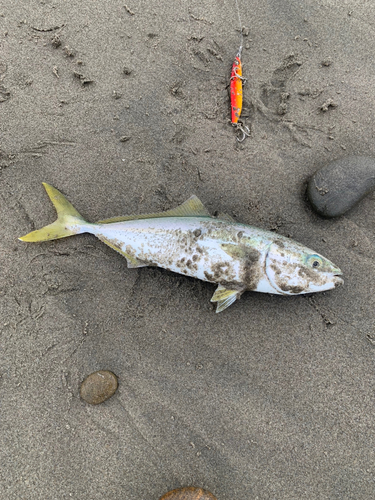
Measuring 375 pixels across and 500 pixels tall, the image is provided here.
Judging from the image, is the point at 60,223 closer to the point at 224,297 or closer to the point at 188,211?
the point at 188,211

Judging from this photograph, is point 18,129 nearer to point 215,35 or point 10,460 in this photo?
point 215,35

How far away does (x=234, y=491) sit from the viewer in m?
2.54

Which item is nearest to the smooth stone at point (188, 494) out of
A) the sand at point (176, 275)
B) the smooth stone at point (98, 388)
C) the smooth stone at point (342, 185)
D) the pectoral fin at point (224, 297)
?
Answer: the sand at point (176, 275)

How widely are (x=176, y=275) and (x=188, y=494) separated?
1.84 m

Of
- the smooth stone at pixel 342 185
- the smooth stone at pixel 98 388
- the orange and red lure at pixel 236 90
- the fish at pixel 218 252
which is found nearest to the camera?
the fish at pixel 218 252

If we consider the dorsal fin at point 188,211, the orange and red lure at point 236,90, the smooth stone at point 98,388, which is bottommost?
the smooth stone at point 98,388

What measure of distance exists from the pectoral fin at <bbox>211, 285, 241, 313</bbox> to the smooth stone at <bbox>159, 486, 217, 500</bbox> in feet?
4.87

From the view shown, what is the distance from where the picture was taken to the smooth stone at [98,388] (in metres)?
2.65

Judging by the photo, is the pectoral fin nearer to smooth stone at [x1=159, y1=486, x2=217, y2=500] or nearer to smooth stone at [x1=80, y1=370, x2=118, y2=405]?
smooth stone at [x1=80, y1=370, x2=118, y2=405]

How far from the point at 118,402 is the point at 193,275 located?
4.53 ft

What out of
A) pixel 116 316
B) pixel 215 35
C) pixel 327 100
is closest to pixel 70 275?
pixel 116 316

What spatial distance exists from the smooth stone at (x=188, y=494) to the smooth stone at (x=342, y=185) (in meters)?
2.70

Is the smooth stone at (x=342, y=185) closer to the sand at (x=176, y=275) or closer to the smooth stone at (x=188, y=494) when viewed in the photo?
the sand at (x=176, y=275)

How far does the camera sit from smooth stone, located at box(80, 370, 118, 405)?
2.65 m
